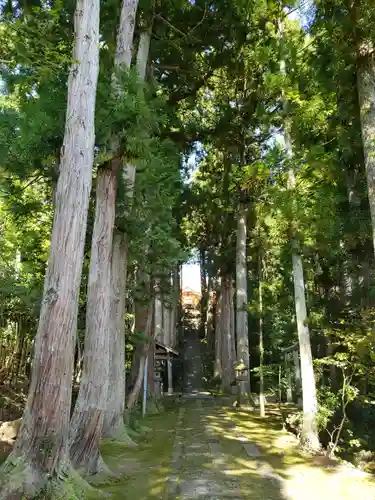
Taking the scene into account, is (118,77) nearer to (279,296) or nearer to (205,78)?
(205,78)

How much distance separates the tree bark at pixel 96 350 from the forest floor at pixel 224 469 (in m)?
0.51

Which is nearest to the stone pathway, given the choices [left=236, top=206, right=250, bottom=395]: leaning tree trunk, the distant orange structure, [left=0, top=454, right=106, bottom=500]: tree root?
[left=0, top=454, right=106, bottom=500]: tree root

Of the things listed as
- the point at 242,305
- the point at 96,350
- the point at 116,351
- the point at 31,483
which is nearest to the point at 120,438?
the point at 116,351

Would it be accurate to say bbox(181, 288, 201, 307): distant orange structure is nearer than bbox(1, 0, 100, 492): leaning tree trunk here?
No

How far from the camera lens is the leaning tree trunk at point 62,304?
152 inches

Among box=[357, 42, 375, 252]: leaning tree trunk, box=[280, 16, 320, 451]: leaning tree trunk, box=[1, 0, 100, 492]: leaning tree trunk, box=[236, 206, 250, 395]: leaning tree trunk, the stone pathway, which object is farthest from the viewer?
box=[236, 206, 250, 395]: leaning tree trunk

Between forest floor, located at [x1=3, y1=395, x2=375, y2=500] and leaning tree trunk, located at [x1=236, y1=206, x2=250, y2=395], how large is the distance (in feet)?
15.9

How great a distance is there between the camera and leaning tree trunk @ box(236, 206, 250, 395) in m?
14.3

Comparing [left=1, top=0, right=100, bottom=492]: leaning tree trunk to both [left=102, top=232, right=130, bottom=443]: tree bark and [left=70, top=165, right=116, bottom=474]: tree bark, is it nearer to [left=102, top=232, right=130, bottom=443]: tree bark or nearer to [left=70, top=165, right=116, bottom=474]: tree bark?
[left=70, top=165, right=116, bottom=474]: tree bark

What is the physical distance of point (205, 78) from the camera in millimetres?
11664

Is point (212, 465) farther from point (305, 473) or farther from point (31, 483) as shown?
point (31, 483)

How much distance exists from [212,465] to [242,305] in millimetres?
8860

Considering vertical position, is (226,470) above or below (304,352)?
below

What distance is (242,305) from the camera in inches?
575
